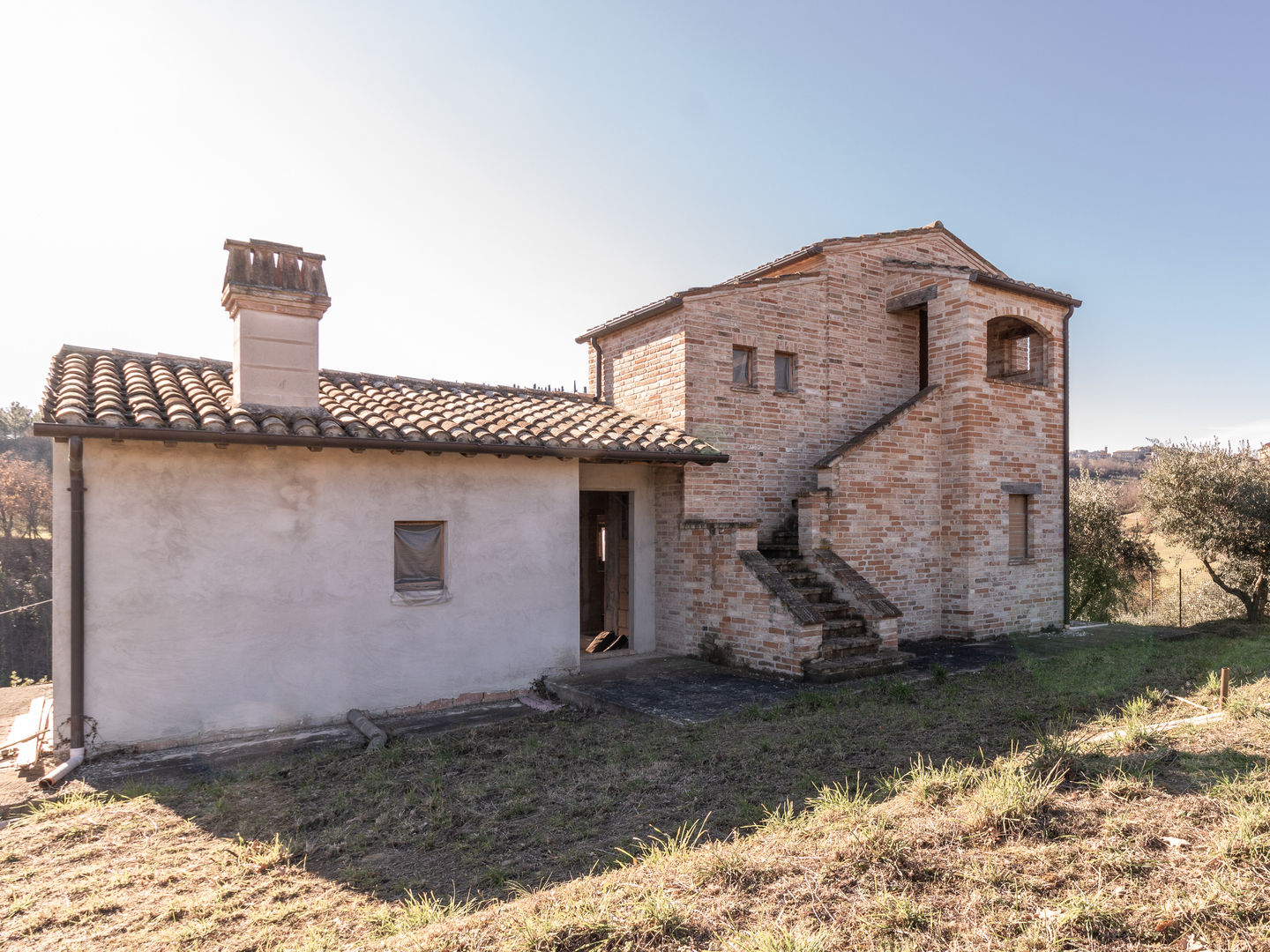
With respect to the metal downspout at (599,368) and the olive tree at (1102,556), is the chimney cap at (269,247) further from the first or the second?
the olive tree at (1102,556)

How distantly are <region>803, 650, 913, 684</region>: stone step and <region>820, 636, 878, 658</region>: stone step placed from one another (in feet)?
0.17

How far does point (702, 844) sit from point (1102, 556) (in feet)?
55.4

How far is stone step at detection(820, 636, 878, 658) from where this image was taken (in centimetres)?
867

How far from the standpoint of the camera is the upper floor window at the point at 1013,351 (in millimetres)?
12703

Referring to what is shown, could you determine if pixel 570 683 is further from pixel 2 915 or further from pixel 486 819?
pixel 2 915

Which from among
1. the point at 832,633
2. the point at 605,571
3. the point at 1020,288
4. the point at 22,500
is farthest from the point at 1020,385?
the point at 22,500

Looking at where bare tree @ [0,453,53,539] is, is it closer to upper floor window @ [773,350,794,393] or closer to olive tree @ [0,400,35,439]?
olive tree @ [0,400,35,439]

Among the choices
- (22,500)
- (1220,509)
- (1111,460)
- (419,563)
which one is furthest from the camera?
(1111,460)

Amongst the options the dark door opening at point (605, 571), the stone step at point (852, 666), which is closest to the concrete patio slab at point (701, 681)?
the stone step at point (852, 666)

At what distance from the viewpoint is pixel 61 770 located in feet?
19.1

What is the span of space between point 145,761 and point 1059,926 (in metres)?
6.96

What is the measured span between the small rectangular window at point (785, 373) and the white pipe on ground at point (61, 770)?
9282mm

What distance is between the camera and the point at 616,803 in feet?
16.6

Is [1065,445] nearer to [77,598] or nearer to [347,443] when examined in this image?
[347,443]
